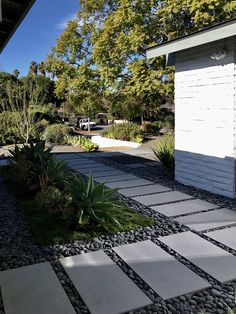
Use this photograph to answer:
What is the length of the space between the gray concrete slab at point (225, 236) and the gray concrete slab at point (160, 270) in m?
0.73

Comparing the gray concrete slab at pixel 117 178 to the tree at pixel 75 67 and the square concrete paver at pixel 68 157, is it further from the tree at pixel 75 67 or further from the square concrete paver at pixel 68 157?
the tree at pixel 75 67

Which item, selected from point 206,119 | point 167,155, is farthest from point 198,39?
point 167,155

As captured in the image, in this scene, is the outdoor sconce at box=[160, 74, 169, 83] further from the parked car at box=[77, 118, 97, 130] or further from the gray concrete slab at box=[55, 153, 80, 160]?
the parked car at box=[77, 118, 97, 130]

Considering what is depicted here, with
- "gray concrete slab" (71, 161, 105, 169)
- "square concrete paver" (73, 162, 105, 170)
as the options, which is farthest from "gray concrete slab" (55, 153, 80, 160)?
"square concrete paver" (73, 162, 105, 170)

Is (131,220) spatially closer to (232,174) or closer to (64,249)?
(64,249)

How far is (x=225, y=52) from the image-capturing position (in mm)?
5430

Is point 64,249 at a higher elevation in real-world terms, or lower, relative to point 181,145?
lower

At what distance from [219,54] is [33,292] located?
4.71m

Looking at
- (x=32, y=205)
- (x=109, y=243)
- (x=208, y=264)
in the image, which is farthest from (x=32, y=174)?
(x=208, y=264)

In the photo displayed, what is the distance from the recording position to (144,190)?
6148 millimetres

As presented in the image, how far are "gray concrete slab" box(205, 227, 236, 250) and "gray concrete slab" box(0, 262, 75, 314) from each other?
6.37 ft

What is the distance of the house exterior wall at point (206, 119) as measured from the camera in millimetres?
5547

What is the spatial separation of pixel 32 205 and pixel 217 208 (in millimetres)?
2940

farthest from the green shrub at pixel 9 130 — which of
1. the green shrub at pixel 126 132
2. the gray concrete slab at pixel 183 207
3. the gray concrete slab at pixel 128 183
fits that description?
the gray concrete slab at pixel 183 207
